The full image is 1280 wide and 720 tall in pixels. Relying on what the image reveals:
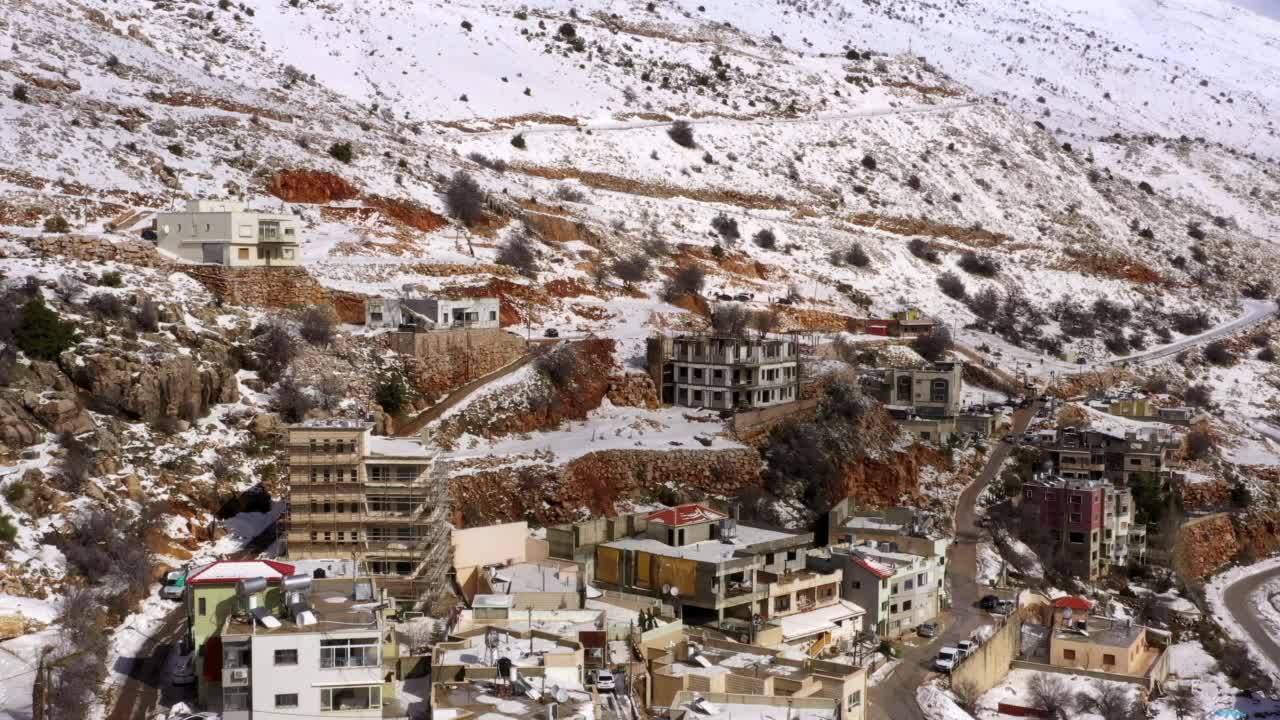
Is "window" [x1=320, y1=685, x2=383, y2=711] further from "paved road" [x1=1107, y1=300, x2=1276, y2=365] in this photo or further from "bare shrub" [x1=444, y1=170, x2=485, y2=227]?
"paved road" [x1=1107, y1=300, x2=1276, y2=365]

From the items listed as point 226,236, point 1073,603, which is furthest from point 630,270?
point 1073,603

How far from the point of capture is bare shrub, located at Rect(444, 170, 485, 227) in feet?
209

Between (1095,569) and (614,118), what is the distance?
160 feet

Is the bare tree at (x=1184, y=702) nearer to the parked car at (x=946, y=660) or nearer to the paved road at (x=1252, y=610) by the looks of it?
the paved road at (x=1252, y=610)

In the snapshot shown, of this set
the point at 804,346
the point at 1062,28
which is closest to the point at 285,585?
the point at 804,346

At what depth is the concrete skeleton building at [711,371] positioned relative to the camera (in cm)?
5181

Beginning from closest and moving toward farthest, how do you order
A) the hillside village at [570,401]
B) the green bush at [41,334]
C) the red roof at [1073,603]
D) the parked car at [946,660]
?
the hillside village at [570,401], the parked car at [946,660], the green bush at [41,334], the red roof at [1073,603]

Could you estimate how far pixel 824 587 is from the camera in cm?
3891

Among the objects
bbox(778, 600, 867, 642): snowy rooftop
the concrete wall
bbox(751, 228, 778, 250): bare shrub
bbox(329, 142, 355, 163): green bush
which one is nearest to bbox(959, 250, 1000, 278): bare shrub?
bbox(751, 228, 778, 250): bare shrub

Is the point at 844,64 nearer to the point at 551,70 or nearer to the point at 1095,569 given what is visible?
the point at 551,70

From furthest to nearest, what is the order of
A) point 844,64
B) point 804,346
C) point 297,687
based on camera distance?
point 844,64 → point 804,346 → point 297,687

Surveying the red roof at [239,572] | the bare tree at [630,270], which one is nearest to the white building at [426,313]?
the bare tree at [630,270]

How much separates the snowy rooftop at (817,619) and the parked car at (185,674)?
1347cm

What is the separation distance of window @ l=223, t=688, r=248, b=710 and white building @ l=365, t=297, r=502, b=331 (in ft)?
79.7
